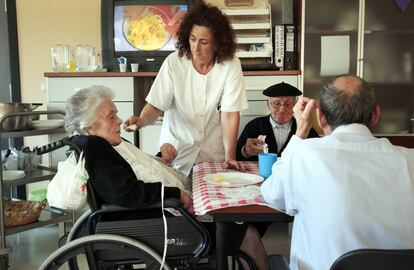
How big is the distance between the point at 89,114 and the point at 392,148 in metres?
1.06

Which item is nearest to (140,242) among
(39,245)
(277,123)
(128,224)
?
(128,224)

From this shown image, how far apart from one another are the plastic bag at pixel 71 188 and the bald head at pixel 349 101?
82cm

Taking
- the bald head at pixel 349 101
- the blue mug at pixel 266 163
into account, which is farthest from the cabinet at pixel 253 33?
the bald head at pixel 349 101

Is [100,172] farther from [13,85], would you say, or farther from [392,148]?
[13,85]

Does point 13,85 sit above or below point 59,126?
above

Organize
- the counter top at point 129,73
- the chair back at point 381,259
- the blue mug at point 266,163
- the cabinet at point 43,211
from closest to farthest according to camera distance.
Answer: the chair back at point 381,259 < the blue mug at point 266,163 < the cabinet at point 43,211 < the counter top at point 129,73

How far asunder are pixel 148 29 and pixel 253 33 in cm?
77

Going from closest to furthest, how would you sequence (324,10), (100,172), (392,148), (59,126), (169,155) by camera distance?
(392,148) → (100,172) → (169,155) → (59,126) → (324,10)

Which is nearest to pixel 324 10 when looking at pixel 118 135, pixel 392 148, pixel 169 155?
pixel 169 155

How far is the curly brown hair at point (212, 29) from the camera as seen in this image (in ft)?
6.44

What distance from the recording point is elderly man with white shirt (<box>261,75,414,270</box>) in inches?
40.4

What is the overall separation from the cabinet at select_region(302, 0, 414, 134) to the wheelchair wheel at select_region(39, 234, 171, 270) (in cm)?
206

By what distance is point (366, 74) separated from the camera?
10.6 ft

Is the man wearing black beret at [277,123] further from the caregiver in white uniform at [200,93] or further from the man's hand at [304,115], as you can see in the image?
the man's hand at [304,115]
